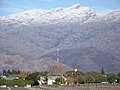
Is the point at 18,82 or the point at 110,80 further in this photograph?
the point at 110,80

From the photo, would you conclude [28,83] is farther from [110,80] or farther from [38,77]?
[110,80]

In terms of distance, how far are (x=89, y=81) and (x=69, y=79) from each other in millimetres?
16485

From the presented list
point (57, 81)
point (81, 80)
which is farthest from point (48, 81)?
point (81, 80)

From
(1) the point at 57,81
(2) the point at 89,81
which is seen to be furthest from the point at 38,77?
(2) the point at 89,81

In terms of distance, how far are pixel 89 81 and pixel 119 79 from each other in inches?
565

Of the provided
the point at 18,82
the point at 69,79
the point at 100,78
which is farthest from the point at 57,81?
the point at 18,82

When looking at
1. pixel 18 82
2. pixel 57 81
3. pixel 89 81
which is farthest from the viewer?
pixel 57 81

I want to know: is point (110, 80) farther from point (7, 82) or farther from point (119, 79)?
point (7, 82)

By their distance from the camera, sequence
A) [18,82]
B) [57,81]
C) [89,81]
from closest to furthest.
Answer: [18,82]
[89,81]
[57,81]

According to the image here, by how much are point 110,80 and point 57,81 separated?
21136mm

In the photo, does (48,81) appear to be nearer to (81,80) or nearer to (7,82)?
(81,80)

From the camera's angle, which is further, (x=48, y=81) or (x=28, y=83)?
(x=48, y=81)

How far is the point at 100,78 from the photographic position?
171750mm

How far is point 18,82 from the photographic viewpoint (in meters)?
151
